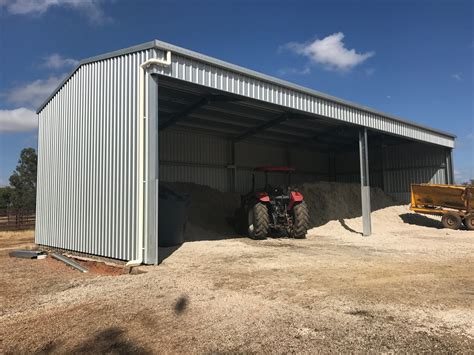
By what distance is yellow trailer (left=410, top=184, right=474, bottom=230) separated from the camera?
15734mm

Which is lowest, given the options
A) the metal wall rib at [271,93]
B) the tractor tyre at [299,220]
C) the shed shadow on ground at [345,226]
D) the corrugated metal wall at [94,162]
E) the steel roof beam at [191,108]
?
the shed shadow on ground at [345,226]

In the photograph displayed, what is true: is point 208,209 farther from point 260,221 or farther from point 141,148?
point 141,148

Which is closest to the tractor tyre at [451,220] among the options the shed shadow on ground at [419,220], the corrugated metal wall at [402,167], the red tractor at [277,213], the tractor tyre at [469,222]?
the tractor tyre at [469,222]

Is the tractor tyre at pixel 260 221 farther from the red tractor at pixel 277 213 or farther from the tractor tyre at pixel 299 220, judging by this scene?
the tractor tyre at pixel 299 220

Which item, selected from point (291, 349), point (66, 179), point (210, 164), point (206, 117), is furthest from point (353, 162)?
point (291, 349)

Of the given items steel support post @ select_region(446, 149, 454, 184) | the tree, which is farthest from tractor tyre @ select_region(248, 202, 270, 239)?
the tree

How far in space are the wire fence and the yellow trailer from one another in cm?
2072

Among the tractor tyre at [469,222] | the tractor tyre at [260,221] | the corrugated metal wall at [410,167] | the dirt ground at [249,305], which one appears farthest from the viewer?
the corrugated metal wall at [410,167]

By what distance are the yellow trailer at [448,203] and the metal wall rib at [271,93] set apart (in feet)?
8.51

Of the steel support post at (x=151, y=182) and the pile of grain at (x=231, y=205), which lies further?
the pile of grain at (x=231, y=205)

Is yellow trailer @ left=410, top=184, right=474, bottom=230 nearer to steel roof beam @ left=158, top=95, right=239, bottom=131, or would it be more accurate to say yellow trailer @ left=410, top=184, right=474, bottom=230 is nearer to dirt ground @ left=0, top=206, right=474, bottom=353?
dirt ground @ left=0, top=206, right=474, bottom=353

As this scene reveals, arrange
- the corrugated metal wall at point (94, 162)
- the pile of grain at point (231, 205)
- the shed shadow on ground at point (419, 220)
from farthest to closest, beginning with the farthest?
the shed shadow on ground at point (419, 220) → the pile of grain at point (231, 205) → the corrugated metal wall at point (94, 162)

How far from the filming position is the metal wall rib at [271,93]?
8.88 meters

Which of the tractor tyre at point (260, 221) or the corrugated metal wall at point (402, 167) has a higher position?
the corrugated metal wall at point (402, 167)
